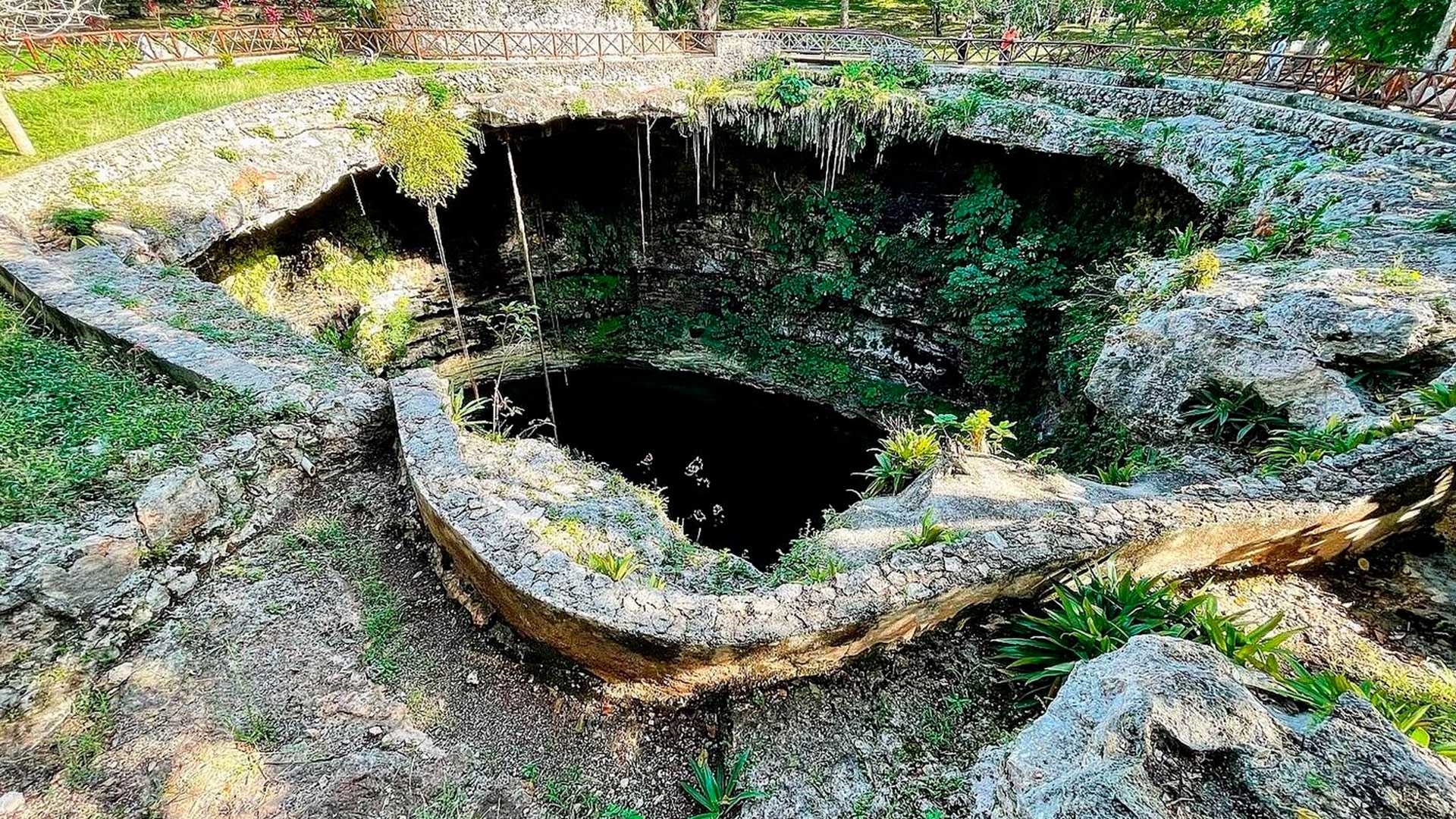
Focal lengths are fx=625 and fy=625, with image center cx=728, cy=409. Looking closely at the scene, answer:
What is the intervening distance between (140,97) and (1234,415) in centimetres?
1618

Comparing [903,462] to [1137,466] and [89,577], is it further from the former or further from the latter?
[89,577]

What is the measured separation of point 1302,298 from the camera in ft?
19.9

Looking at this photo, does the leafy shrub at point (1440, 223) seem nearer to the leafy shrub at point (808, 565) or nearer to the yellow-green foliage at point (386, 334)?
the leafy shrub at point (808, 565)

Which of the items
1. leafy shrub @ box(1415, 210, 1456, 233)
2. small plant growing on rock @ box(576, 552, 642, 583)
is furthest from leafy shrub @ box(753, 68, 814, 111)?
small plant growing on rock @ box(576, 552, 642, 583)

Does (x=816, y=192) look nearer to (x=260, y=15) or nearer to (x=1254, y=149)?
(x=1254, y=149)

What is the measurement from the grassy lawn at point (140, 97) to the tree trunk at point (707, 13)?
10.2m

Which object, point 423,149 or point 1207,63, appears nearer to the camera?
point 423,149

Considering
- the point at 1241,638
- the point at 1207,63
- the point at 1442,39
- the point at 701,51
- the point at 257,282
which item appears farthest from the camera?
the point at 1207,63

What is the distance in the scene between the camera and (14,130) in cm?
808

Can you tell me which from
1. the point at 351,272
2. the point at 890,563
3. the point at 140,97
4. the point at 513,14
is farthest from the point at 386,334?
the point at 890,563

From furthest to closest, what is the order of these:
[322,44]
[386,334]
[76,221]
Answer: [386,334], [322,44], [76,221]

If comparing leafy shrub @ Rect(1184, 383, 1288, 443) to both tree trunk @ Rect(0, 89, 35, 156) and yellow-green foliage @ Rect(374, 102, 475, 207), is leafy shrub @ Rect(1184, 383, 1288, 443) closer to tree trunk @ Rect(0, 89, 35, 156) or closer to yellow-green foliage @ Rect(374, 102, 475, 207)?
yellow-green foliage @ Rect(374, 102, 475, 207)

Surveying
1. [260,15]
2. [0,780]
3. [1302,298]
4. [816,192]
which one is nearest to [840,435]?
[816,192]

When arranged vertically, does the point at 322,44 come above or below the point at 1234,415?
above
